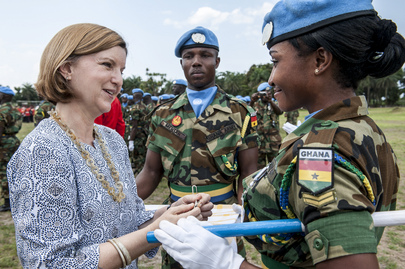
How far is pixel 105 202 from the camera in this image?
1.46m

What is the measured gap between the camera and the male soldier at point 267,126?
27.2 feet

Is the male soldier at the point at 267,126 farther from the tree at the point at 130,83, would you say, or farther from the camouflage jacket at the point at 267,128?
the tree at the point at 130,83

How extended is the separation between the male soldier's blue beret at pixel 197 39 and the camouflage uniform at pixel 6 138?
516cm

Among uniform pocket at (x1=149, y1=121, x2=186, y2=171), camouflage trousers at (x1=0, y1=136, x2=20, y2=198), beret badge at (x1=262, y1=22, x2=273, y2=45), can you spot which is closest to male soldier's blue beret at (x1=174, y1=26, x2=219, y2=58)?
uniform pocket at (x1=149, y1=121, x2=186, y2=171)

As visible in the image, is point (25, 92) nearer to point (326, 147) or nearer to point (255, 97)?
point (255, 97)

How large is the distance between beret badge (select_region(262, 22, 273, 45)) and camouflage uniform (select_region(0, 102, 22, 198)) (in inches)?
252

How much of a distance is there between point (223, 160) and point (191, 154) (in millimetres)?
282

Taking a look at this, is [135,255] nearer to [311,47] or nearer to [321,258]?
[321,258]

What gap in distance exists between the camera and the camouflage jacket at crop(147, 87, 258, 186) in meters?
2.48

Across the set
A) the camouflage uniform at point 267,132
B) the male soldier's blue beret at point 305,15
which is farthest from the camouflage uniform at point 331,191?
the camouflage uniform at point 267,132

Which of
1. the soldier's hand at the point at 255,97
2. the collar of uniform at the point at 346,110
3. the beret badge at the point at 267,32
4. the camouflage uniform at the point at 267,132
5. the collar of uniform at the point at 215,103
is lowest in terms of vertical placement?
the camouflage uniform at the point at 267,132

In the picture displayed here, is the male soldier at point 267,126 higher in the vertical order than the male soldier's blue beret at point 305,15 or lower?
lower

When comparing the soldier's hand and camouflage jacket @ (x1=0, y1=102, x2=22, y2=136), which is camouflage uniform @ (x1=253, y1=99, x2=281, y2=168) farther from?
camouflage jacket @ (x1=0, y1=102, x2=22, y2=136)

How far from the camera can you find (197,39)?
2598 millimetres
